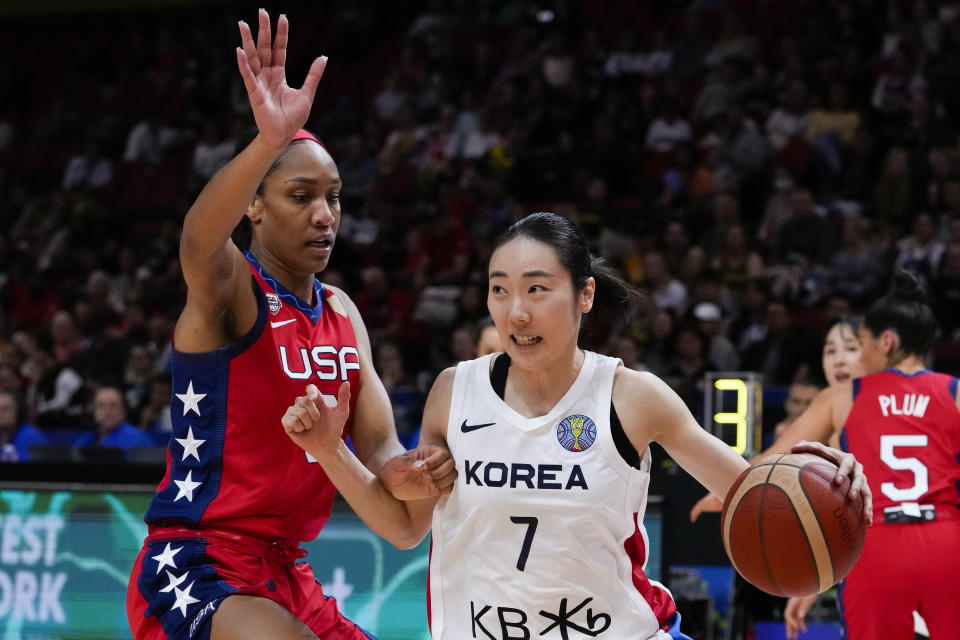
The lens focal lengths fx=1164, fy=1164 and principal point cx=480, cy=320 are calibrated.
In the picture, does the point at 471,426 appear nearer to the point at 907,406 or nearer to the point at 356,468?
the point at 356,468

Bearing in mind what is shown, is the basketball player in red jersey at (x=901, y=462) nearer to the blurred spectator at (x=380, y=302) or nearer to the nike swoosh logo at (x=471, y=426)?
the nike swoosh logo at (x=471, y=426)

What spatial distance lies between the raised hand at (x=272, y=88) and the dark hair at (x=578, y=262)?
0.62m

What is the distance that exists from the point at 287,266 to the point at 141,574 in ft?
3.01

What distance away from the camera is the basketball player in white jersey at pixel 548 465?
2.85 metres

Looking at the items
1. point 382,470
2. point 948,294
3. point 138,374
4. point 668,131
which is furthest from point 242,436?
point 668,131

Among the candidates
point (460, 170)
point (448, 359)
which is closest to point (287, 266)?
point (448, 359)

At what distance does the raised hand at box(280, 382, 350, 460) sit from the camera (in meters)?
2.84

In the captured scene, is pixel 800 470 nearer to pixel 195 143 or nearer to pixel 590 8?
pixel 590 8

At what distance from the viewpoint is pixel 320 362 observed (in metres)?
3.19

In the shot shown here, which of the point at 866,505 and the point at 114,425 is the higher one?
the point at 866,505

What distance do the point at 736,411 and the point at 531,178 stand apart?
6.64 m

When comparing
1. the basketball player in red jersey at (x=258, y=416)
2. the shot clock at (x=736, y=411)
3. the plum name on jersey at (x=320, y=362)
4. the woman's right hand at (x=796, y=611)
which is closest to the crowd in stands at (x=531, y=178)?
the shot clock at (x=736, y=411)

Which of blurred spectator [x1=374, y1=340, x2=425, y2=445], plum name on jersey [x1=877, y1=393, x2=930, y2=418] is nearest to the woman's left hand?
plum name on jersey [x1=877, y1=393, x2=930, y2=418]

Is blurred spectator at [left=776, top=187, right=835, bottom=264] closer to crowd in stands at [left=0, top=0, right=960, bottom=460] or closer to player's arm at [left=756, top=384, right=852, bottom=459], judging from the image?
crowd in stands at [left=0, top=0, right=960, bottom=460]
